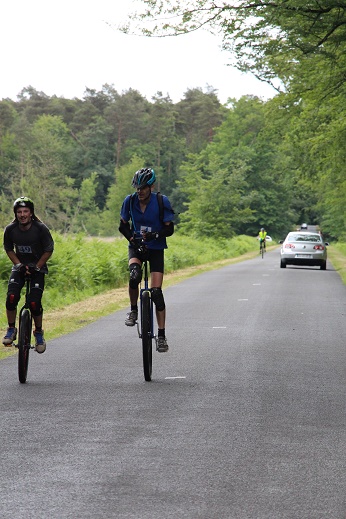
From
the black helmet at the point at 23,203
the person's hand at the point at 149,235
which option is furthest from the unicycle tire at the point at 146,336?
the black helmet at the point at 23,203

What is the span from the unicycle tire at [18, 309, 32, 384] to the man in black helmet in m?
0.24

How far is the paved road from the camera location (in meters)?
4.98

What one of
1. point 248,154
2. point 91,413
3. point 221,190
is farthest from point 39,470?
point 248,154

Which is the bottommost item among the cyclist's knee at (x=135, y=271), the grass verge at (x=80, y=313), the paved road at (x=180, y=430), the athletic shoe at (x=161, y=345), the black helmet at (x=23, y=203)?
the grass verge at (x=80, y=313)

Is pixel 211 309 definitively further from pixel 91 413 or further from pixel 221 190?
pixel 221 190

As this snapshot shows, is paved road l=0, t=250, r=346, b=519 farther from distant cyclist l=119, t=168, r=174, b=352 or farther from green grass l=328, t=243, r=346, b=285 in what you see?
green grass l=328, t=243, r=346, b=285

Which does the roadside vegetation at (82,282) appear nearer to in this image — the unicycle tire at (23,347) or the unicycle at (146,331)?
the unicycle tire at (23,347)

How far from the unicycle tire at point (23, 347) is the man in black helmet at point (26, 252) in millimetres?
237

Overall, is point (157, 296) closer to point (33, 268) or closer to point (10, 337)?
point (33, 268)

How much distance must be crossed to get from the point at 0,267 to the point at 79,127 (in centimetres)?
11614

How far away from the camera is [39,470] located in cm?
560

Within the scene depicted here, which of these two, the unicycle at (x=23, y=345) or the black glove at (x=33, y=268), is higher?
the black glove at (x=33, y=268)

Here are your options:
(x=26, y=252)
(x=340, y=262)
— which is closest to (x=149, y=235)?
(x=26, y=252)

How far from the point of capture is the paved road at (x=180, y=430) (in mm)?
4977
